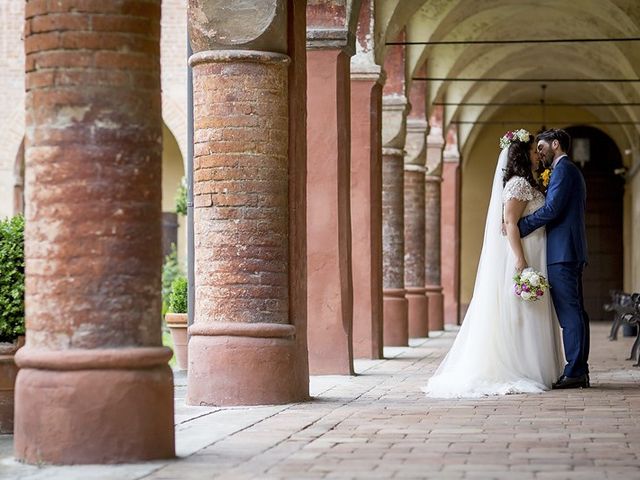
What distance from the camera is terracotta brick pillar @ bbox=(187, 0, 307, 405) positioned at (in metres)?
9.62

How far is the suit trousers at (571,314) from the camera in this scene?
10.9 m

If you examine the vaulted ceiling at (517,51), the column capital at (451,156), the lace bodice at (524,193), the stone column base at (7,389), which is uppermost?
the vaulted ceiling at (517,51)

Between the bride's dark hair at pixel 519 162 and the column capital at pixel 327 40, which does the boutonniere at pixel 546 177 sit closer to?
the bride's dark hair at pixel 519 162

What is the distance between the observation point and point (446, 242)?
29.4 metres

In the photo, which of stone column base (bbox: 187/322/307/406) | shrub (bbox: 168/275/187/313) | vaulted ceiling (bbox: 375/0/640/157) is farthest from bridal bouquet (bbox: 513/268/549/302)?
vaulted ceiling (bbox: 375/0/640/157)

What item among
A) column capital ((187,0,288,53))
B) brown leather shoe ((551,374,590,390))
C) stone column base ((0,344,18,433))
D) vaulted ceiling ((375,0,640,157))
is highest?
vaulted ceiling ((375,0,640,157))

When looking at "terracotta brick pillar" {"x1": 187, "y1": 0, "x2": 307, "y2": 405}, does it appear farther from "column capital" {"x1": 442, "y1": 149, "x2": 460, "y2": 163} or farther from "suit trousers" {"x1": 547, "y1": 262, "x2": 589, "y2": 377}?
"column capital" {"x1": 442, "y1": 149, "x2": 460, "y2": 163}

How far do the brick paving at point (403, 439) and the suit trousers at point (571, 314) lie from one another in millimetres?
298

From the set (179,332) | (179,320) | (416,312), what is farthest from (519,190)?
(416,312)

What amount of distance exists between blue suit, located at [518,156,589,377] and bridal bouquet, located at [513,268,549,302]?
0.51 ft

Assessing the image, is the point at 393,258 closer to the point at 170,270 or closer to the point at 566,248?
the point at 566,248

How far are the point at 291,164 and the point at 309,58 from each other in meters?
3.30

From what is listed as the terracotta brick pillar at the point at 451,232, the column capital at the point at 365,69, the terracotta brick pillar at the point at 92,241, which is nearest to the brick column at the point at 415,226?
the terracotta brick pillar at the point at 451,232

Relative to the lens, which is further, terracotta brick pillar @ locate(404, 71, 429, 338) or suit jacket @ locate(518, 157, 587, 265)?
terracotta brick pillar @ locate(404, 71, 429, 338)
